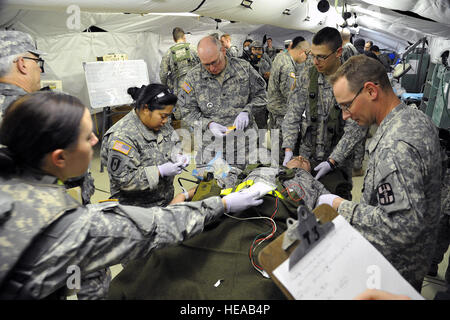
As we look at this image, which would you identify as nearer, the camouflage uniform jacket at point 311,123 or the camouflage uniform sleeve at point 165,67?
the camouflage uniform jacket at point 311,123

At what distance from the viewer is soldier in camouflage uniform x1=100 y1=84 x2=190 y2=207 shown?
2.14 meters

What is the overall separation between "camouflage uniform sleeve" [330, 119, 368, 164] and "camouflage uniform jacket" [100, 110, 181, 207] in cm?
148


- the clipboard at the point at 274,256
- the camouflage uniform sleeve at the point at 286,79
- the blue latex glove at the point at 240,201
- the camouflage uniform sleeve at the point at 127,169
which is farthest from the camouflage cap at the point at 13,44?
the camouflage uniform sleeve at the point at 286,79

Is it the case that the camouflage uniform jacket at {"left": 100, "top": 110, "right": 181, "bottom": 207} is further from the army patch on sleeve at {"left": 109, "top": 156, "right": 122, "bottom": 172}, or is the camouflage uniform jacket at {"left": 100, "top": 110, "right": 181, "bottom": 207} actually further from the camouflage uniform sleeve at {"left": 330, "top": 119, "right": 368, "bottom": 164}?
the camouflage uniform sleeve at {"left": 330, "top": 119, "right": 368, "bottom": 164}

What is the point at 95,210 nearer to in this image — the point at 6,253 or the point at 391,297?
the point at 6,253

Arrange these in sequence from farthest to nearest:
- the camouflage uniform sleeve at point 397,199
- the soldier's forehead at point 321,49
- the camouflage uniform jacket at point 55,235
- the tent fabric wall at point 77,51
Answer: the tent fabric wall at point 77,51, the soldier's forehead at point 321,49, the camouflage uniform sleeve at point 397,199, the camouflage uniform jacket at point 55,235

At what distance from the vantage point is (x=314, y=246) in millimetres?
1024

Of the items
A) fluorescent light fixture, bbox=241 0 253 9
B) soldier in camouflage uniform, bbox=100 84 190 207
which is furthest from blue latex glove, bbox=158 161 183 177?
fluorescent light fixture, bbox=241 0 253 9

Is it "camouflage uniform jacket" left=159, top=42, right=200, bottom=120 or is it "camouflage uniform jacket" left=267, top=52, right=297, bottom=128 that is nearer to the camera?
"camouflage uniform jacket" left=267, top=52, right=297, bottom=128

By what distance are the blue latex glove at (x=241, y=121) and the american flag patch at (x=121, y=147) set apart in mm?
1327

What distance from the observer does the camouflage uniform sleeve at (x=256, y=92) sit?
3.33 m

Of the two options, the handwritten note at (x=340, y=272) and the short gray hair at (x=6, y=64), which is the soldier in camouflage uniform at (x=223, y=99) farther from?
the handwritten note at (x=340, y=272)

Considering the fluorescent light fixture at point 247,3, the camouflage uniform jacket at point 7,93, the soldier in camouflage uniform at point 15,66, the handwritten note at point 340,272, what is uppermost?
the fluorescent light fixture at point 247,3
